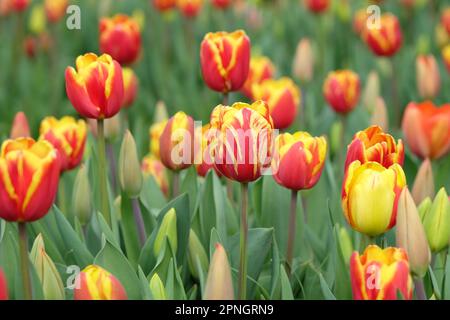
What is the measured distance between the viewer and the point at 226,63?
2004 mm

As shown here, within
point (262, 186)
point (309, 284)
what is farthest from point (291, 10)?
point (309, 284)

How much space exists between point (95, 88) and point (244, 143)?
400 mm

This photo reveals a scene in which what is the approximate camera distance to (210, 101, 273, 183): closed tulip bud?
1.49 meters

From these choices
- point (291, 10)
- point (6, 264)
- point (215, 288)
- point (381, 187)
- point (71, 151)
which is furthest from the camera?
point (291, 10)

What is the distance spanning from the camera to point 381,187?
1.51 m

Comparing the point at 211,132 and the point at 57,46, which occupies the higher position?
the point at 57,46

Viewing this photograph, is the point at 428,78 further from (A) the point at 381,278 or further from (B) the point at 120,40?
(A) the point at 381,278

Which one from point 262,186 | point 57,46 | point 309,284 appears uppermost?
point 57,46

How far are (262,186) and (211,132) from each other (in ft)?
2.00

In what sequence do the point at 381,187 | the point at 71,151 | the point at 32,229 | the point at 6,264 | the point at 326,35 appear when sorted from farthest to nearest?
the point at 326,35 → the point at 71,151 → the point at 32,229 → the point at 6,264 → the point at 381,187

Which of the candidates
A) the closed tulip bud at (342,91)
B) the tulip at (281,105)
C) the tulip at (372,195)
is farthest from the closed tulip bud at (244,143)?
the closed tulip bud at (342,91)

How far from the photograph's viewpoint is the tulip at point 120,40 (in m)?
2.66

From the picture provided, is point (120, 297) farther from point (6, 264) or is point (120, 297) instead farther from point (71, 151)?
point (71, 151)

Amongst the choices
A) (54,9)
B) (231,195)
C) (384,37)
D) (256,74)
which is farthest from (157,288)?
(54,9)
